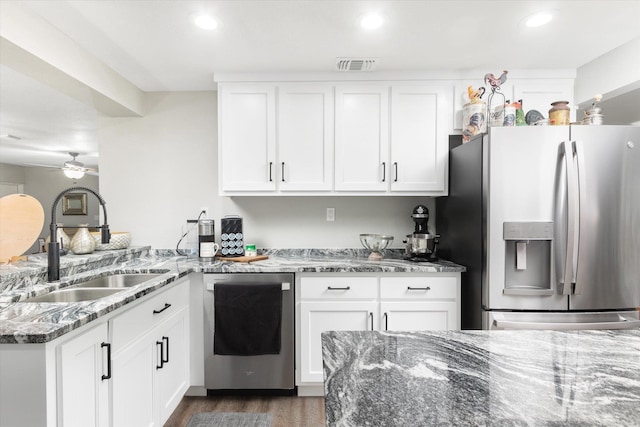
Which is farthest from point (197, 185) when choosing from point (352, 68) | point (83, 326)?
point (83, 326)

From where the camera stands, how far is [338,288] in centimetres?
234

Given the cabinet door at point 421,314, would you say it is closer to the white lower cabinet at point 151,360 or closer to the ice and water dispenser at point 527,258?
the ice and water dispenser at point 527,258

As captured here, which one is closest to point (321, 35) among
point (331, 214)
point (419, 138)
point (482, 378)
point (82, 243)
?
point (419, 138)

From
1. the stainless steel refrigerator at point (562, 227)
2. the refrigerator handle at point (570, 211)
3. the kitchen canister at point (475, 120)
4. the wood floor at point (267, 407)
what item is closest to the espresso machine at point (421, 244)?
the stainless steel refrigerator at point (562, 227)

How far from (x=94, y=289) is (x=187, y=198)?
1.25m

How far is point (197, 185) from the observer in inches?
117

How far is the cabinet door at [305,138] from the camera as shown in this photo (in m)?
2.60

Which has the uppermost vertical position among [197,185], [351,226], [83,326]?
[197,185]

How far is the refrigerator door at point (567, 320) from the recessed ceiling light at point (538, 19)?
1.71 meters

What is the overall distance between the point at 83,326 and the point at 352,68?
7.39ft

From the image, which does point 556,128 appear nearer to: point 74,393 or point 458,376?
point 458,376

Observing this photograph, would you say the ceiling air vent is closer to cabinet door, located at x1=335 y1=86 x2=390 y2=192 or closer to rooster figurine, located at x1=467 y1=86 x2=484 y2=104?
cabinet door, located at x1=335 y1=86 x2=390 y2=192

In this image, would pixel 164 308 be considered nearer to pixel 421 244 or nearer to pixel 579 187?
pixel 421 244

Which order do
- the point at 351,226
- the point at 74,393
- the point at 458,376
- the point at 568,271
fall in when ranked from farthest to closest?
the point at 351,226 → the point at 568,271 → the point at 74,393 → the point at 458,376
